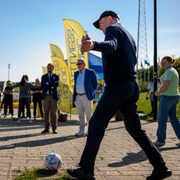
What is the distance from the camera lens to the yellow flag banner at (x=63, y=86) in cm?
1052

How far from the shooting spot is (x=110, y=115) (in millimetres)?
2811

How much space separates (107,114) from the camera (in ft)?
9.14

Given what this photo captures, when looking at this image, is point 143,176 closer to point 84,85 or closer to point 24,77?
point 84,85

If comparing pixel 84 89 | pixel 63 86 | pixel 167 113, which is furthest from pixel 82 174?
pixel 63 86

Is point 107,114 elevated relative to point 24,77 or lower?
lower

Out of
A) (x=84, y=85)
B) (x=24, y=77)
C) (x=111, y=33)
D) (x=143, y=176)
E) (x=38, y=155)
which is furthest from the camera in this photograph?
(x=24, y=77)

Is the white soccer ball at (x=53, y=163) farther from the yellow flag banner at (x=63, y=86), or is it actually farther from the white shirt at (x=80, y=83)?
the yellow flag banner at (x=63, y=86)

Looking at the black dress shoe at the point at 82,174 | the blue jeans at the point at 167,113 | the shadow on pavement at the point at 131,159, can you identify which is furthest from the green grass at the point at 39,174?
the blue jeans at the point at 167,113

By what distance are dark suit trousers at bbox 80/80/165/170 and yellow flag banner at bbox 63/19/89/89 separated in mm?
7484

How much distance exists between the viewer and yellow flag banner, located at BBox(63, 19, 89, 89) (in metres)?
10.3

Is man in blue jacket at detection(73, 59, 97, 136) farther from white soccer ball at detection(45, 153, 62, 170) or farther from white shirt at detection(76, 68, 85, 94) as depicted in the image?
white soccer ball at detection(45, 153, 62, 170)

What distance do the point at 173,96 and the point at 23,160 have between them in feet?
10.9

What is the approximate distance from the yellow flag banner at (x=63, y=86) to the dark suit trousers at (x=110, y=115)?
25.3 feet

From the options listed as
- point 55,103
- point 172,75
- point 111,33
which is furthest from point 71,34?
point 111,33
